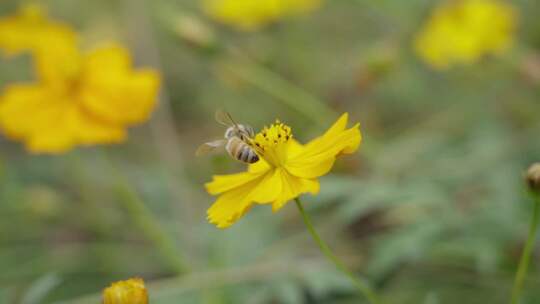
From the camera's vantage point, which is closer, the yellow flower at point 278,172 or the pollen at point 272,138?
the yellow flower at point 278,172

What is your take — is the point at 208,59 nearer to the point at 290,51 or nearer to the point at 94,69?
the point at 94,69

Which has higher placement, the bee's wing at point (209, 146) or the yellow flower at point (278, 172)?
the bee's wing at point (209, 146)

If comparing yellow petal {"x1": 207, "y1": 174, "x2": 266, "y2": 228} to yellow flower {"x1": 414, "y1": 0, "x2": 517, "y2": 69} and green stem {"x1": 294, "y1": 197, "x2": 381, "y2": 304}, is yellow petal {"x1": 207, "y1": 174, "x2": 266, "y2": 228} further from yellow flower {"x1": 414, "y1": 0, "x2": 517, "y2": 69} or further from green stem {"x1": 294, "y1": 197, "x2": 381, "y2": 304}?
yellow flower {"x1": 414, "y1": 0, "x2": 517, "y2": 69}

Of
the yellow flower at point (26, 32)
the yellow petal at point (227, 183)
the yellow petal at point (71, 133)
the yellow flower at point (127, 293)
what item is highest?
the yellow flower at point (26, 32)

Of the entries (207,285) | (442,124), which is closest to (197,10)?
(442,124)

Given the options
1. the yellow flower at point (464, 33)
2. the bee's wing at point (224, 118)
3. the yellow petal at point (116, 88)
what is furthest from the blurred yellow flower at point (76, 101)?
the yellow flower at point (464, 33)

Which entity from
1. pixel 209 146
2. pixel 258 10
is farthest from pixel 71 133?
pixel 258 10

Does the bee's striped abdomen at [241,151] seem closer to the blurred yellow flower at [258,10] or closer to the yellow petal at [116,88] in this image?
the yellow petal at [116,88]
